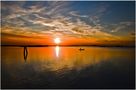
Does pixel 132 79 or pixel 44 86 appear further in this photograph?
pixel 132 79

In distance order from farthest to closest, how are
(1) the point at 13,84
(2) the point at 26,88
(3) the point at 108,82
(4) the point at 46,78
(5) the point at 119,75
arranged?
(5) the point at 119,75 → (4) the point at 46,78 → (3) the point at 108,82 → (1) the point at 13,84 → (2) the point at 26,88

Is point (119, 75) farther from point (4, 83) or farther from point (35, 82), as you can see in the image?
point (4, 83)

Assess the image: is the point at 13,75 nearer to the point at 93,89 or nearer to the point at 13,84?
the point at 13,84

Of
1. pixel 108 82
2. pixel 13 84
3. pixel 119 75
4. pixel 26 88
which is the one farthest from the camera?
pixel 119 75

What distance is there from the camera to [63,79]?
18062 mm

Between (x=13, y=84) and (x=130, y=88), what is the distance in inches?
414

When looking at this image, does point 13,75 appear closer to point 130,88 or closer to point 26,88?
point 26,88

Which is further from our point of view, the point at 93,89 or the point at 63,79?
the point at 63,79

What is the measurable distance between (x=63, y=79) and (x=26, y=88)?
418cm

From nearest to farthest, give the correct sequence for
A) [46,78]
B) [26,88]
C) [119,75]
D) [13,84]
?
[26,88] < [13,84] < [46,78] < [119,75]

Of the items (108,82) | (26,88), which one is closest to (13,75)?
(26,88)

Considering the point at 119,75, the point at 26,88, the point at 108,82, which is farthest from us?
the point at 119,75

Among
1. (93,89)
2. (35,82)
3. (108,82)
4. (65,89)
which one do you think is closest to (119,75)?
(108,82)

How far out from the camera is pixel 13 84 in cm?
1631
